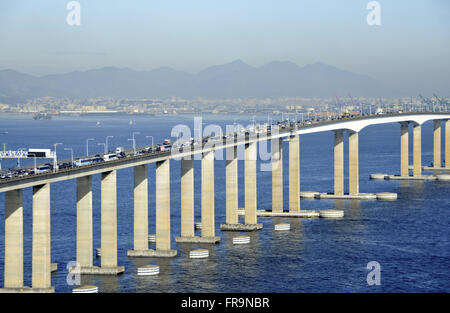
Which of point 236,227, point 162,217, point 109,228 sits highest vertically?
point 162,217

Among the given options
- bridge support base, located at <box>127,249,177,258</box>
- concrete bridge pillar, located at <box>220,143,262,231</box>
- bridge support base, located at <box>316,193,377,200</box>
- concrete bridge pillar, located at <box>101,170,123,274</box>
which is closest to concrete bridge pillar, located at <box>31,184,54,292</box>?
concrete bridge pillar, located at <box>101,170,123,274</box>

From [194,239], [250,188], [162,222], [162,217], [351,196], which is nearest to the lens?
[162,222]

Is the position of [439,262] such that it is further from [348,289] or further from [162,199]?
[162,199]

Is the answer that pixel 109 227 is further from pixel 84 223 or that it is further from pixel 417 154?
pixel 417 154

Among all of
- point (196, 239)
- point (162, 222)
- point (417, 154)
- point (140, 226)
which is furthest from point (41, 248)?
point (417, 154)

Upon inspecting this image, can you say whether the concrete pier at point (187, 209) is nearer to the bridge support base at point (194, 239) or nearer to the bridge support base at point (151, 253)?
the bridge support base at point (194, 239)

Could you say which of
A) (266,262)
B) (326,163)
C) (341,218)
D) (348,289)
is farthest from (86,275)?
(326,163)

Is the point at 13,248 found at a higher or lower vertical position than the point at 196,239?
higher
